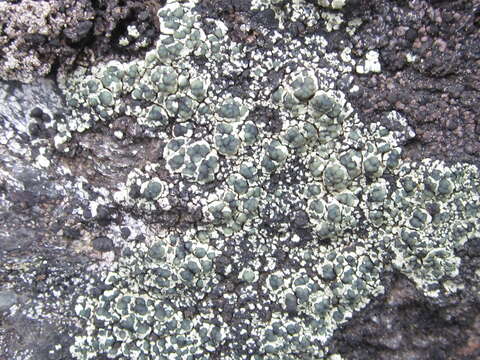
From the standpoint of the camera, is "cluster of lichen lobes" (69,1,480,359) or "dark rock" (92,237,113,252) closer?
"cluster of lichen lobes" (69,1,480,359)

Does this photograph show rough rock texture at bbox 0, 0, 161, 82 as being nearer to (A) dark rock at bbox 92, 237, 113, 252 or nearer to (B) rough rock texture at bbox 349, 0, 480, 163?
(A) dark rock at bbox 92, 237, 113, 252

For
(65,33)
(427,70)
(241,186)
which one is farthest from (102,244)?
(427,70)

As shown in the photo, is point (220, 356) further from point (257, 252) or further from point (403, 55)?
point (403, 55)

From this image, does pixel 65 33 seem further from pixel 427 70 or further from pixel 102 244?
pixel 427 70

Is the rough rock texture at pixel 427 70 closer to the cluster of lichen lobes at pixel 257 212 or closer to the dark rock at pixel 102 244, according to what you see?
the cluster of lichen lobes at pixel 257 212

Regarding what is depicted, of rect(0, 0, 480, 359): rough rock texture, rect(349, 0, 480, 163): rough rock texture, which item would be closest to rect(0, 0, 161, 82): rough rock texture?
rect(0, 0, 480, 359): rough rock texture

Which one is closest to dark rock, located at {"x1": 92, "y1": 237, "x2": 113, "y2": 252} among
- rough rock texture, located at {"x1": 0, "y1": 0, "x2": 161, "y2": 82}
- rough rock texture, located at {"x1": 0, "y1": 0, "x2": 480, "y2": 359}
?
rough rock texture, located at {"x1": 0, "y1": 0, "x2": 480, "y2": 359}

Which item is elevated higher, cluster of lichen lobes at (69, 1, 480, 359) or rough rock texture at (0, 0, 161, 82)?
rough rock texture at (0, 0, 161, 82)

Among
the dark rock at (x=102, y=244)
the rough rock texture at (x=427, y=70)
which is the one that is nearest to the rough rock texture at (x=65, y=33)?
the dark rock at (x=102, y=244)
